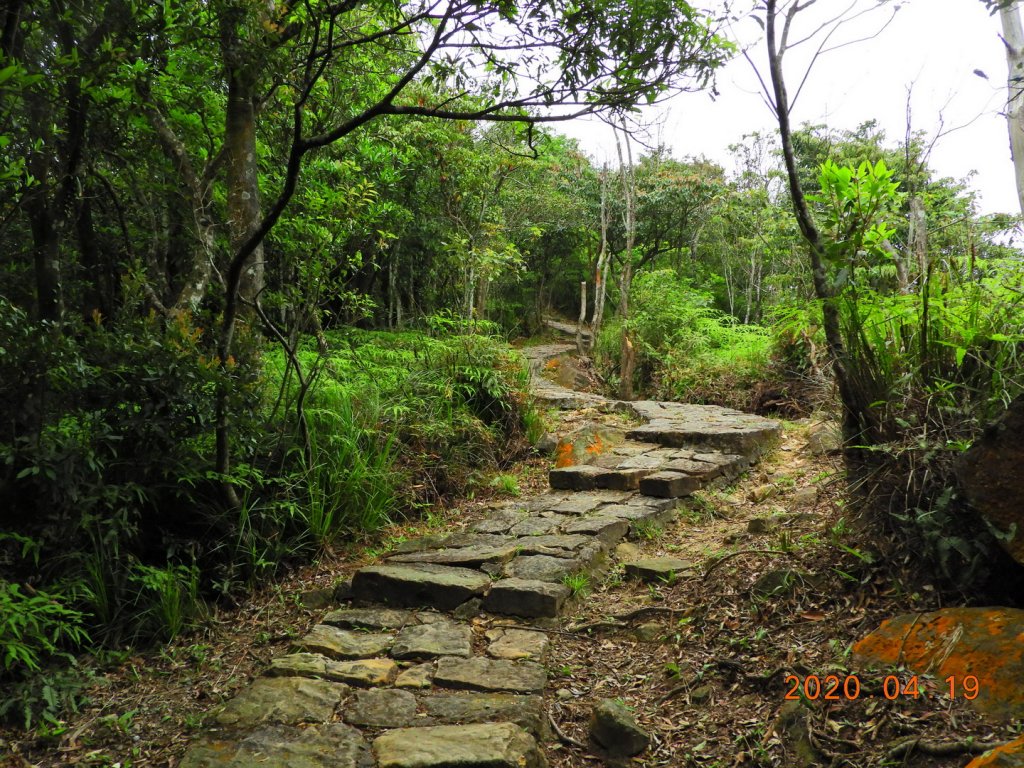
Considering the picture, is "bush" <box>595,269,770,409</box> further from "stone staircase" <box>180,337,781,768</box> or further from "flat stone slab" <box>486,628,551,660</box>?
"flat stone slab" <box>486,628,551,660</box>

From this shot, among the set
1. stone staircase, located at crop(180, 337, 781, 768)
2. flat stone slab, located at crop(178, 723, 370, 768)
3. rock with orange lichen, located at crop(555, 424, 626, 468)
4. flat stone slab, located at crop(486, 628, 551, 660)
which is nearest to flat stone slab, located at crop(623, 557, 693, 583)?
stone staircase, located at crop(180, 337, 781, 768)

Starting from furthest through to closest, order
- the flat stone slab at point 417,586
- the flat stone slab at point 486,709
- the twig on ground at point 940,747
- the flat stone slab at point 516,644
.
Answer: the flat stone slab at point 417,586 < the flat stone slab at point 516,644 < the flat stone slab at point 486,709 < the twig on ground at point 940,747

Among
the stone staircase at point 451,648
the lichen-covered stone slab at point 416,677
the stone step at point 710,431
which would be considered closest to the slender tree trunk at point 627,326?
the stone step at point 710,431

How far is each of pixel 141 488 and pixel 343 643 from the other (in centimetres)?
121

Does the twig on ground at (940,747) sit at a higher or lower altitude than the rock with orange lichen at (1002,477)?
lower

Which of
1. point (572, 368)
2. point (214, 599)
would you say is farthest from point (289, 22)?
point (572, 368)

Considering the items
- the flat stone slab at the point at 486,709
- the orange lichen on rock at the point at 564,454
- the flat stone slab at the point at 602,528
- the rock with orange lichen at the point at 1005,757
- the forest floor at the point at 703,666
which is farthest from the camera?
the orange lichen on rock at the point at 564,454

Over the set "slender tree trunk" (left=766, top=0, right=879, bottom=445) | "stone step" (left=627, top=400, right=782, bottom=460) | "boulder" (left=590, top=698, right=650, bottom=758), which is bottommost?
"boulder" (left=590, top=698, right=650, bottom=758)

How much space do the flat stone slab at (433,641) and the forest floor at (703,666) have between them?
42 centimetres

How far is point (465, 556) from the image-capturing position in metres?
3.84

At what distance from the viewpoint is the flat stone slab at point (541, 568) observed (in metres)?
3.55

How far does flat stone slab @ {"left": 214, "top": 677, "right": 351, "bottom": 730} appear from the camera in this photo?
2.44 meters

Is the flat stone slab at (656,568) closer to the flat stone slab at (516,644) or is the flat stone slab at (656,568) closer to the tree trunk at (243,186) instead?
the flat stone slab at (516,644)
